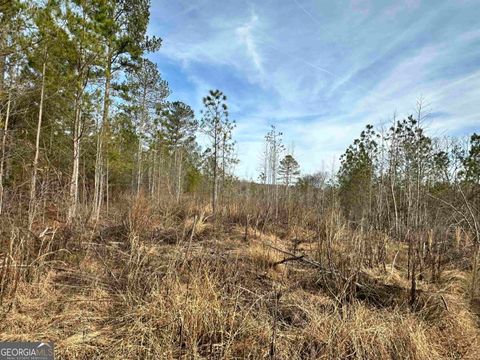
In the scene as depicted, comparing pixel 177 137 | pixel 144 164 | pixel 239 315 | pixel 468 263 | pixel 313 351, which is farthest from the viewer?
pixel 177 137

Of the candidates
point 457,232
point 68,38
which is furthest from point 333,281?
point 68,38

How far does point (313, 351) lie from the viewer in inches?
102

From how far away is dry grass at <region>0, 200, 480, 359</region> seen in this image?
2.61 metres

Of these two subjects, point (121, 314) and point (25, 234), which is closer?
point (121, 314)

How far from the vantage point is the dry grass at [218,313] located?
103 inches

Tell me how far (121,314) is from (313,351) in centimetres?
189

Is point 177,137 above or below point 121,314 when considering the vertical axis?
above

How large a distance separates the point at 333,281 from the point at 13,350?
3499 millimetres

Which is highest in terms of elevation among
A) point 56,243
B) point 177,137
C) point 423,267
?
point 177,137

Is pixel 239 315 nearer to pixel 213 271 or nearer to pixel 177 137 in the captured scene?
pixel 213 271

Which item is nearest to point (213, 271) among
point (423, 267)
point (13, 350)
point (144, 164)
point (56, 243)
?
point (13, 350)

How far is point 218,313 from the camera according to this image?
112 inches

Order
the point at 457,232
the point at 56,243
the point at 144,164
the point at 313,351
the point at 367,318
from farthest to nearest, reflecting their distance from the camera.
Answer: the point at 144,164
the point at 457,232
the point at 56,243
the point at 367,318
the point at 313,351

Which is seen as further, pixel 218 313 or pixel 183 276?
pixel 183 276
